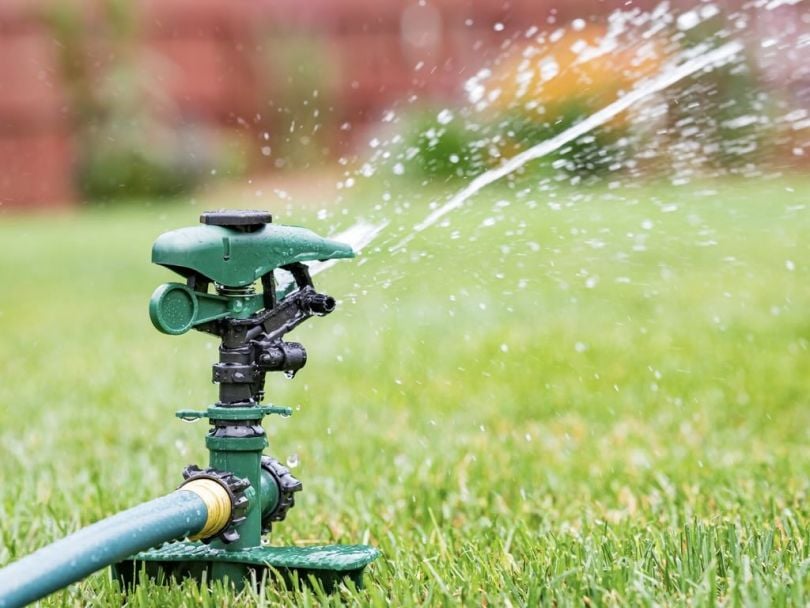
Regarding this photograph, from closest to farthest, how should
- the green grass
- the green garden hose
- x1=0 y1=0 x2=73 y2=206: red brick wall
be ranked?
the green garden hose, the green grass, x1=0 y1=0 x2=73 y2=206: red brick wall

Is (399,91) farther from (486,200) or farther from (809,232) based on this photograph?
(809,232)

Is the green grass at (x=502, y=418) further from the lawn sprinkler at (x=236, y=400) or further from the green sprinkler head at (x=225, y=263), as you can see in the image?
the green sprinkler head at (x=225, y=263)

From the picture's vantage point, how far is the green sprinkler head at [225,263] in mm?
1366

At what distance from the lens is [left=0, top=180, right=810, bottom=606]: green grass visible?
1.53 meters

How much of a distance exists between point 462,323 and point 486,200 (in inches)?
88.1

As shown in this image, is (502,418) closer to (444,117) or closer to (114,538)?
(114,538)

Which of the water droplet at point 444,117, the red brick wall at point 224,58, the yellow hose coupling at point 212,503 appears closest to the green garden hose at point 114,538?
the yellow hose coupling at point 212,503

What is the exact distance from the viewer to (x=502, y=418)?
2.73m

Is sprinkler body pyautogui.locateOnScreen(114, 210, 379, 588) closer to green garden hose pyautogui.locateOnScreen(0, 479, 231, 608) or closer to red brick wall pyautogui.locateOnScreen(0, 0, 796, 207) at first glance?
green garden hose pyautogui.locateOnScreen(0, 479, 231, 608)

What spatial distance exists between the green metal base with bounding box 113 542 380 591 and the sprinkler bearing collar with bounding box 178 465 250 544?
0.04 m

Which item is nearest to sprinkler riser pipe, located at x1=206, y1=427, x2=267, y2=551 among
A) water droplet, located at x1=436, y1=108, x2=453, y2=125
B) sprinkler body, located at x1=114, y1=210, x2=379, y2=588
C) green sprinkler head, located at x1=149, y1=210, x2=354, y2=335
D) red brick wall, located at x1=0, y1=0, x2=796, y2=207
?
sprinkler body, located at x1=114, y1=210, x2=379, y2=588

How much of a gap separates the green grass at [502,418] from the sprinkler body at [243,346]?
0.17 feet

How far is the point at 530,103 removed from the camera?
6.54 metres

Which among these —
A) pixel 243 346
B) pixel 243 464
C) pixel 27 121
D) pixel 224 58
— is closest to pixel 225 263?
pixel 243 346
